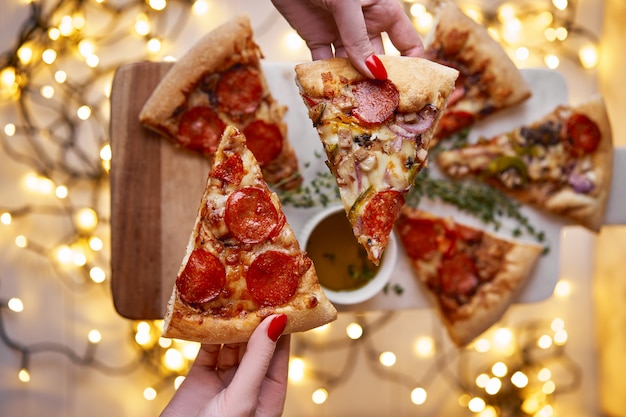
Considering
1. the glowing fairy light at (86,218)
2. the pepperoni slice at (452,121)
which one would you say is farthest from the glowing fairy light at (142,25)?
the pepperoni slice at (452,121)

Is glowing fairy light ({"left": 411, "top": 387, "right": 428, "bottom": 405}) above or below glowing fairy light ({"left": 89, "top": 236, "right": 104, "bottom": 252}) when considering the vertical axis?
below

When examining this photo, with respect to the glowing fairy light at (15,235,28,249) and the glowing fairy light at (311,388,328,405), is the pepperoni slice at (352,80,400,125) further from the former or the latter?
the glowing fairy light at (15,235,28,249)

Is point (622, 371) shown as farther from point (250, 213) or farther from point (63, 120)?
point (63, 120)

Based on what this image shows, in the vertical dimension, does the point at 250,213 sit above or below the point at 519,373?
above

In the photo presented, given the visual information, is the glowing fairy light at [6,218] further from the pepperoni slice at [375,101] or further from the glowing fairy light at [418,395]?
the glowing fairy light at [418,395]

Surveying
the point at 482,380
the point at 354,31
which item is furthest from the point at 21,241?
the point at 482,380

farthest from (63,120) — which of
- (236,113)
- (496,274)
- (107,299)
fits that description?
(496,274)

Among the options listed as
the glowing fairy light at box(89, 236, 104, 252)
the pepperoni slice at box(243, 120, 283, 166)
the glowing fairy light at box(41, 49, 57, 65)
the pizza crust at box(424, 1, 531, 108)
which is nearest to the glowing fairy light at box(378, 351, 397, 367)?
the pepperoni slice at box(243, 120, 283, 166)
